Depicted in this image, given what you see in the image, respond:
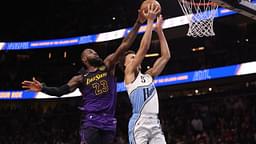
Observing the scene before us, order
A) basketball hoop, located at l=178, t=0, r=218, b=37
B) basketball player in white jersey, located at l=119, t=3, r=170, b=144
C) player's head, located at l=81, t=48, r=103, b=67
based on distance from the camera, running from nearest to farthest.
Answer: basketball player in white jersey, located at l=119, t=3, r=170, b=144
player's head, located at l=81, t=48, r=103, b=67
basketball hoop, located at l=178, t=0, r=218, b=37

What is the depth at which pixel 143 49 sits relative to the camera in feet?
14.6

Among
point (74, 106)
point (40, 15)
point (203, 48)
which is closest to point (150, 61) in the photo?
point (203, 48)

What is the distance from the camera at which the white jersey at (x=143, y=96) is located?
4.48m

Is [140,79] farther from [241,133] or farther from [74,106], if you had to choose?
[74,106]

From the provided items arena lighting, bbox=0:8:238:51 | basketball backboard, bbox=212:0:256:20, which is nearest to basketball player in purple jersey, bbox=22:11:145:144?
basketball backboard, bbox=212:0:256:20

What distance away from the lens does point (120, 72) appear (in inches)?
735

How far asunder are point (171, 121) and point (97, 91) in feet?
39.2

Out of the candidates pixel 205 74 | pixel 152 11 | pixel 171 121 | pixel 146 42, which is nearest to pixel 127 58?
pixel 146 42

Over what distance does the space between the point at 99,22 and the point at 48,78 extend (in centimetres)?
425

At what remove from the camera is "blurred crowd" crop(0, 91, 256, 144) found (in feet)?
45.6

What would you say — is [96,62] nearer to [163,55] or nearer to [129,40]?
[129,40]

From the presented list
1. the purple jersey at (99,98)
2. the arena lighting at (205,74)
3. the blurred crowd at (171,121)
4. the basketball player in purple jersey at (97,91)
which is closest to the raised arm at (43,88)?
the basketball player in purple jersey at (97,91)

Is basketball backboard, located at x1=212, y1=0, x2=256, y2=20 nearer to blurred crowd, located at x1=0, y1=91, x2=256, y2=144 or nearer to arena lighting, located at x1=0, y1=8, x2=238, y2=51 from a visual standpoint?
blurred crowd, located at x1=0, y1=91, x2=256, y2=144

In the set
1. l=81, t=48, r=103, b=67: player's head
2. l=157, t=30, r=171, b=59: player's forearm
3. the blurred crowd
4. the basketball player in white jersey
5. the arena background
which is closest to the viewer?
the basketball player in white jersey
